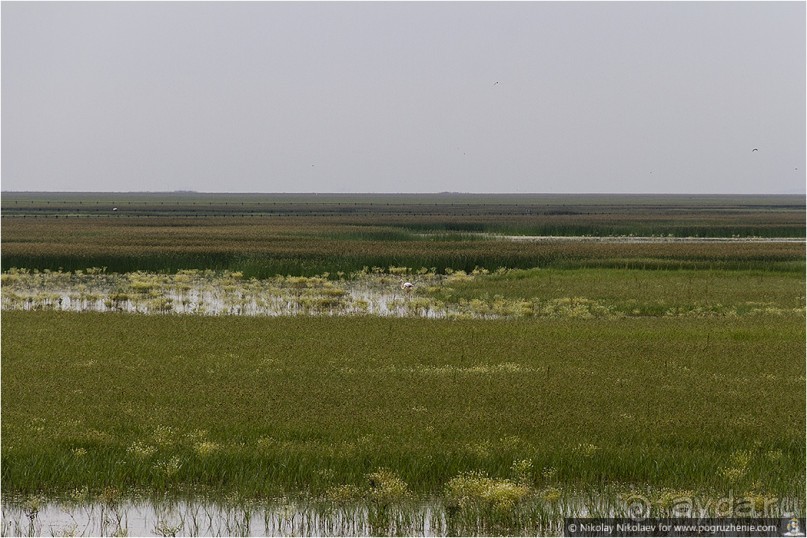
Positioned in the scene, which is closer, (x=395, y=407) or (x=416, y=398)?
(x=395, y=407)

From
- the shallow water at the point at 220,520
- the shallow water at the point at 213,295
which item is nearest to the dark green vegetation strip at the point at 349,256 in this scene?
the shallow water at the point at 213,295

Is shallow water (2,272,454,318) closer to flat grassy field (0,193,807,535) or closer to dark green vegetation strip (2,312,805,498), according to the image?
flat grassy field (0,193,807,535)

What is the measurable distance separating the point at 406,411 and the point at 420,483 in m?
2.95

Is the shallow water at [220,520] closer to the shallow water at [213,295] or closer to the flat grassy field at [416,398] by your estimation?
the flat grassy field at [416,398]

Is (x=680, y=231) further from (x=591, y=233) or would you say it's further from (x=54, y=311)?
(x=54, y=311)

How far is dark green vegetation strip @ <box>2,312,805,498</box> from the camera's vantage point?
12.5 m

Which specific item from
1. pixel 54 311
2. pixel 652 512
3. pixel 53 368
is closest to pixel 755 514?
pixel 652 512

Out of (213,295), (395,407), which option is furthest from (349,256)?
(395,407)

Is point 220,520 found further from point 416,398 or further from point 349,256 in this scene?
point 349,256

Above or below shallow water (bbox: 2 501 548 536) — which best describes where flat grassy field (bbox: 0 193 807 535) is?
above

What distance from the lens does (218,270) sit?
40875mm

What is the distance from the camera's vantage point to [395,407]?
1540 cm

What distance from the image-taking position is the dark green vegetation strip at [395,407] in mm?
12484

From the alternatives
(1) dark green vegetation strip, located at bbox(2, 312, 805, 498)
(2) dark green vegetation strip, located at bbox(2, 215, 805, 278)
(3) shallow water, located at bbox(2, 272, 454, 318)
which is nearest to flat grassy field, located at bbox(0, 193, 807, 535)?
(1) dark green vegetation strip, located at bbox(2, 312, 805, 498)
